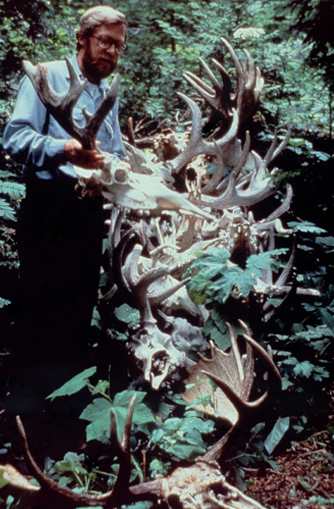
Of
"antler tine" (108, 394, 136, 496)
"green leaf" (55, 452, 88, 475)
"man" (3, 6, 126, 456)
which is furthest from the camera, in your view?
"man" (3, 6, 126, 456)

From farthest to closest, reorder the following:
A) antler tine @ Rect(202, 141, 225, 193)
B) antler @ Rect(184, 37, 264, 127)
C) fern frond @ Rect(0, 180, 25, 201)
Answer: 1. antler @ Rect(184, 37, 264, 127)
2. antler tine @ Rect(202, 141, 225, 193)
3. fern frond @ Rect(0, 180, 25, 201)

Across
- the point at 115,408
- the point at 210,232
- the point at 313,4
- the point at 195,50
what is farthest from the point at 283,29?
the point at 115,408

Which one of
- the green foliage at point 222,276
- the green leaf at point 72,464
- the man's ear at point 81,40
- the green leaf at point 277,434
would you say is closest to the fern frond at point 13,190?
the man's ear at point 81,40

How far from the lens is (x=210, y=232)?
2.79 meters


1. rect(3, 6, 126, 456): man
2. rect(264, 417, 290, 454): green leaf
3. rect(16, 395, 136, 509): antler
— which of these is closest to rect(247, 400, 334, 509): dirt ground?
rect(264, 417, 290, 454): green leaf

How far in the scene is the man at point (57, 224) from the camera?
6.14 ft

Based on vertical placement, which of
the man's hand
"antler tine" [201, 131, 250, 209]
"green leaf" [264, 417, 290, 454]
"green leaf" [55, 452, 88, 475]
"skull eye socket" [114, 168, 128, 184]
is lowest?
"green leaf" [55, 452, 88, 475]

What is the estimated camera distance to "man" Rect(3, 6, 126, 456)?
6.14 feet

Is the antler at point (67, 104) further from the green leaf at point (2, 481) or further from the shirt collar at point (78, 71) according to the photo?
the green leaf at point (2, 481)

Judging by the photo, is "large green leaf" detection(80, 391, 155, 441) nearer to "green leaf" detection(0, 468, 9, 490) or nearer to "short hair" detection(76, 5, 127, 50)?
"green leaf" detection(0, 468, 9, 490)

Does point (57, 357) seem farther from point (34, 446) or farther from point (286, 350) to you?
point (286, 350)

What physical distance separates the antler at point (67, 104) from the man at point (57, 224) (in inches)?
2.4

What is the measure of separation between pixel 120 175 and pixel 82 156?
19 cm

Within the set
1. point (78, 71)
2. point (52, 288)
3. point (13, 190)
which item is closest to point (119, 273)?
point (52, 288)
